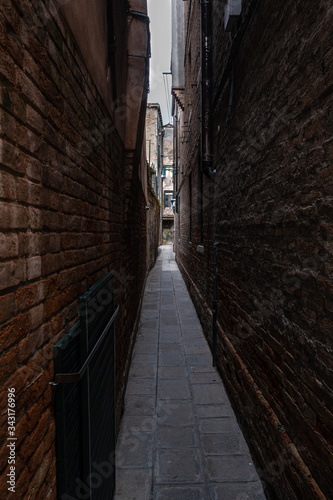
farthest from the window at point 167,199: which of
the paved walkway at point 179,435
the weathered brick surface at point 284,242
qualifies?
the weathered brick surface at point 284,242

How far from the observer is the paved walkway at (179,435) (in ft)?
8.49

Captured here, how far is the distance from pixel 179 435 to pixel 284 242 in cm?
257

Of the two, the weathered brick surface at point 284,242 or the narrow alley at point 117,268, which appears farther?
the weathered brick surface at point 284,242

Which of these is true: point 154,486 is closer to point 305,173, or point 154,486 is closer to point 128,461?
point 128,461

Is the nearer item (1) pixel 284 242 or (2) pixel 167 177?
(1) pixel 284 242

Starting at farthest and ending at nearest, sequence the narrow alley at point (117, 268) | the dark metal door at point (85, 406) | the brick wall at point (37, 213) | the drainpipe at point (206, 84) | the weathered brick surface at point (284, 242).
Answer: the drainpipe at point (206, 84), the weathered brick surface at point (284, 242), the dark metal door at point (85, 406), the narrow alley at point (117, 268), the brick wall at point (37, 213)

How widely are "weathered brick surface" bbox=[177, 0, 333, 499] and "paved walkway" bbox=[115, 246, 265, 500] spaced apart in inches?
10.3

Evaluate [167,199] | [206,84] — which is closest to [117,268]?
[206,84]

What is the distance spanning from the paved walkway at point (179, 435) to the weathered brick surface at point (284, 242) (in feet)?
0.86

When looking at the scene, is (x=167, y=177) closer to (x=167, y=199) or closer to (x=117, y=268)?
(x=167, y=199)

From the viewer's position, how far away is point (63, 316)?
155cm

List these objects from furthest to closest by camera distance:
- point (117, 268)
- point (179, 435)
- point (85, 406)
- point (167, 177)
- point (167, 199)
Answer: point (167, 199), point (167, 177), point (117, 268), point (179, 435), point (85, 406)

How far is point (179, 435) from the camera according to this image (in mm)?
3260

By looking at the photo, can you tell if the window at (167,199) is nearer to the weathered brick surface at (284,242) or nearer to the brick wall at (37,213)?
the weathered brick surface at (284,242)
